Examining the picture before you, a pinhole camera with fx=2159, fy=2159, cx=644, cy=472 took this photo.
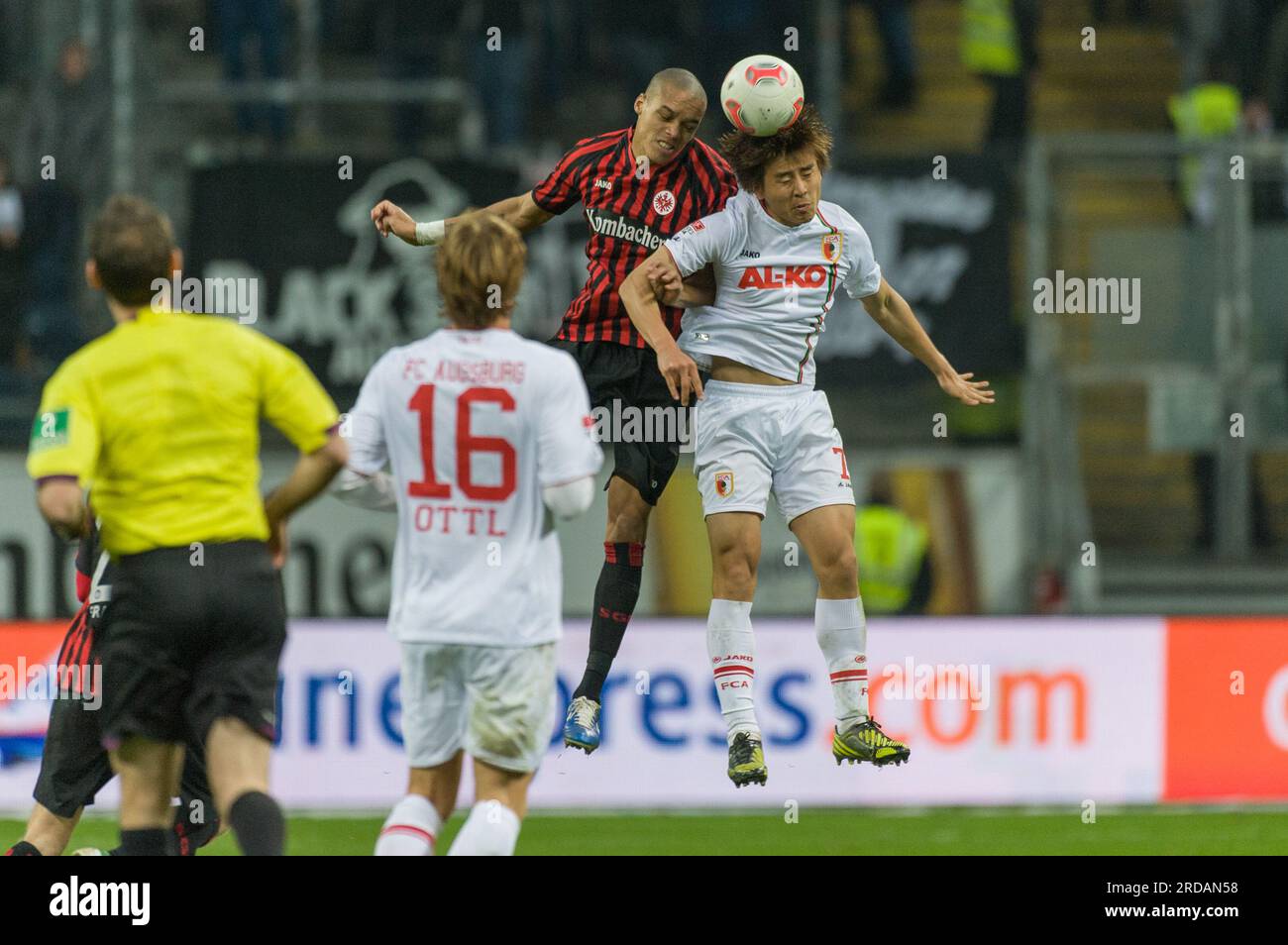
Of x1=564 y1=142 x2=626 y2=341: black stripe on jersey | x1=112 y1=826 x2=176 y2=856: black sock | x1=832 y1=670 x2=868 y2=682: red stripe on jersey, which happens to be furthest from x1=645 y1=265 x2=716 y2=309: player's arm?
x1=112 y1=826 x2=176 y2=856: black sock

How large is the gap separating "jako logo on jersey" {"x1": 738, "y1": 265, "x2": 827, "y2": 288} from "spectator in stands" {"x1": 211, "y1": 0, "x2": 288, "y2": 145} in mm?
9133

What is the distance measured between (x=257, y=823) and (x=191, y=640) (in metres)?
0.60

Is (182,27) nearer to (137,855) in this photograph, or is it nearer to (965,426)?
(965,426)

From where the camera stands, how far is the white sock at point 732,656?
8.13 m

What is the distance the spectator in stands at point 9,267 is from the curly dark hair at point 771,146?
29.3 feet

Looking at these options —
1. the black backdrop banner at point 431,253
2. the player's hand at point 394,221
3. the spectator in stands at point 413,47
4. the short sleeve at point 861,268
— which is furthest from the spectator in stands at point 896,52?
the player's hand at point 394,221

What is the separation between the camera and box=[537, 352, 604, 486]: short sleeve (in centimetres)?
657

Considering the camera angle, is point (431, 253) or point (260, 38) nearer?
point (431, 253)

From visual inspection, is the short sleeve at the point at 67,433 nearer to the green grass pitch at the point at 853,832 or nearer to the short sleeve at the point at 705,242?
the short sleeve at the point at 705,242

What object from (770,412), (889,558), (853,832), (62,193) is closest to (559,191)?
(770,412)

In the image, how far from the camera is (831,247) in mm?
8172

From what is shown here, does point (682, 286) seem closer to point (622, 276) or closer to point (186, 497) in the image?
point (622, 276)

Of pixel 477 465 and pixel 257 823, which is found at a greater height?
pixel 477 465

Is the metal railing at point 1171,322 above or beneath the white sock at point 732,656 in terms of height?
above
